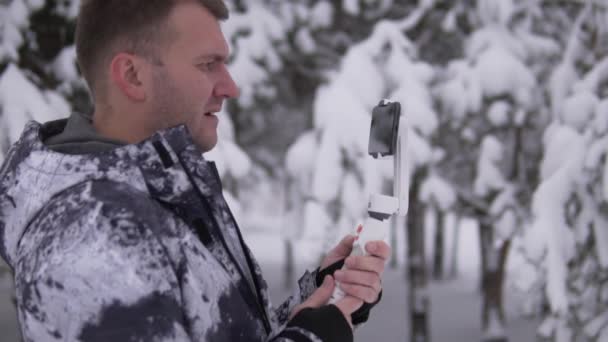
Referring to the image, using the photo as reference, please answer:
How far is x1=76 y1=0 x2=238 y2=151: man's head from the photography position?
144cm

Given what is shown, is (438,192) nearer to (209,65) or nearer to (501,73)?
(501,73)

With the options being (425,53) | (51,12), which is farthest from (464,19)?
(51,12)

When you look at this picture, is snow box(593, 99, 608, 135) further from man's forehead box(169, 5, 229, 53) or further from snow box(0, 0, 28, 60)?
snow box(0, 0, 28, 60)

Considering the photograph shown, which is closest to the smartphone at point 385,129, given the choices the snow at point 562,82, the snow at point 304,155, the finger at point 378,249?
the finger at point 378,249

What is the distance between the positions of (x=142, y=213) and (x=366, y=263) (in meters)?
0.58

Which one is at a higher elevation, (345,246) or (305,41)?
(305,41)

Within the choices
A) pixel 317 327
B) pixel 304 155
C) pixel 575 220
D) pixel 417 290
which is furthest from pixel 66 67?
pixel 417 290

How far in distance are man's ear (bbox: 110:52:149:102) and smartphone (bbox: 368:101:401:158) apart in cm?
65

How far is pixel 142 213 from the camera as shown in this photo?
1253 millimetres

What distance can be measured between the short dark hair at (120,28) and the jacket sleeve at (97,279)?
1.45 ft

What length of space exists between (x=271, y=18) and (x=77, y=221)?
214 inches

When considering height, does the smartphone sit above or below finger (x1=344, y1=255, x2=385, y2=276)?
above

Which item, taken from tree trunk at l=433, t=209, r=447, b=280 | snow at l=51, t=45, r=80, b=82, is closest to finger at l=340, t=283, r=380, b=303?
snow at l=51, t=45, r=80, b=82

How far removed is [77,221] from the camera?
3.95ft
